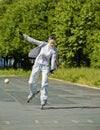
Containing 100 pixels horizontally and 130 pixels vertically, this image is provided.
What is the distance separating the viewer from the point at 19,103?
17391 mm

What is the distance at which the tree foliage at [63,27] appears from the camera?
187ft

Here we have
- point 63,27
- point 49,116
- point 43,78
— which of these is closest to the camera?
point 49,116

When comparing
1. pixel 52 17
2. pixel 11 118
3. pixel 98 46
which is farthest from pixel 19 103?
pixel 52 17

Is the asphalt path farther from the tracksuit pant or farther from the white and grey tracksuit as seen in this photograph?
the white and grey tracksuit

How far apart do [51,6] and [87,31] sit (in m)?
12.6

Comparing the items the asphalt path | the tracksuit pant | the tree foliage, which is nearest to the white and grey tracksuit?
the tracksuit pant

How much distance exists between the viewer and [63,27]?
57438 mm

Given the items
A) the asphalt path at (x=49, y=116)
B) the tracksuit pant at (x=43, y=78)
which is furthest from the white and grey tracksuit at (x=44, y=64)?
the asphalt path at (x=49, y=116)

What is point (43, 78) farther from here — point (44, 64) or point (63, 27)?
point (63, 27)

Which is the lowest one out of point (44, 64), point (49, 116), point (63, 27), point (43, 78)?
point (63, 27)

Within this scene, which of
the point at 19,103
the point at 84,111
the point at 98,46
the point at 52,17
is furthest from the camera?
the point at 52,17

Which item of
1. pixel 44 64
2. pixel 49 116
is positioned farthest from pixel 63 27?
pixel 49 116

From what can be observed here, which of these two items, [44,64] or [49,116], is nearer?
Result: [49,116]

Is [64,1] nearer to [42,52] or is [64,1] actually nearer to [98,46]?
[98,46]
